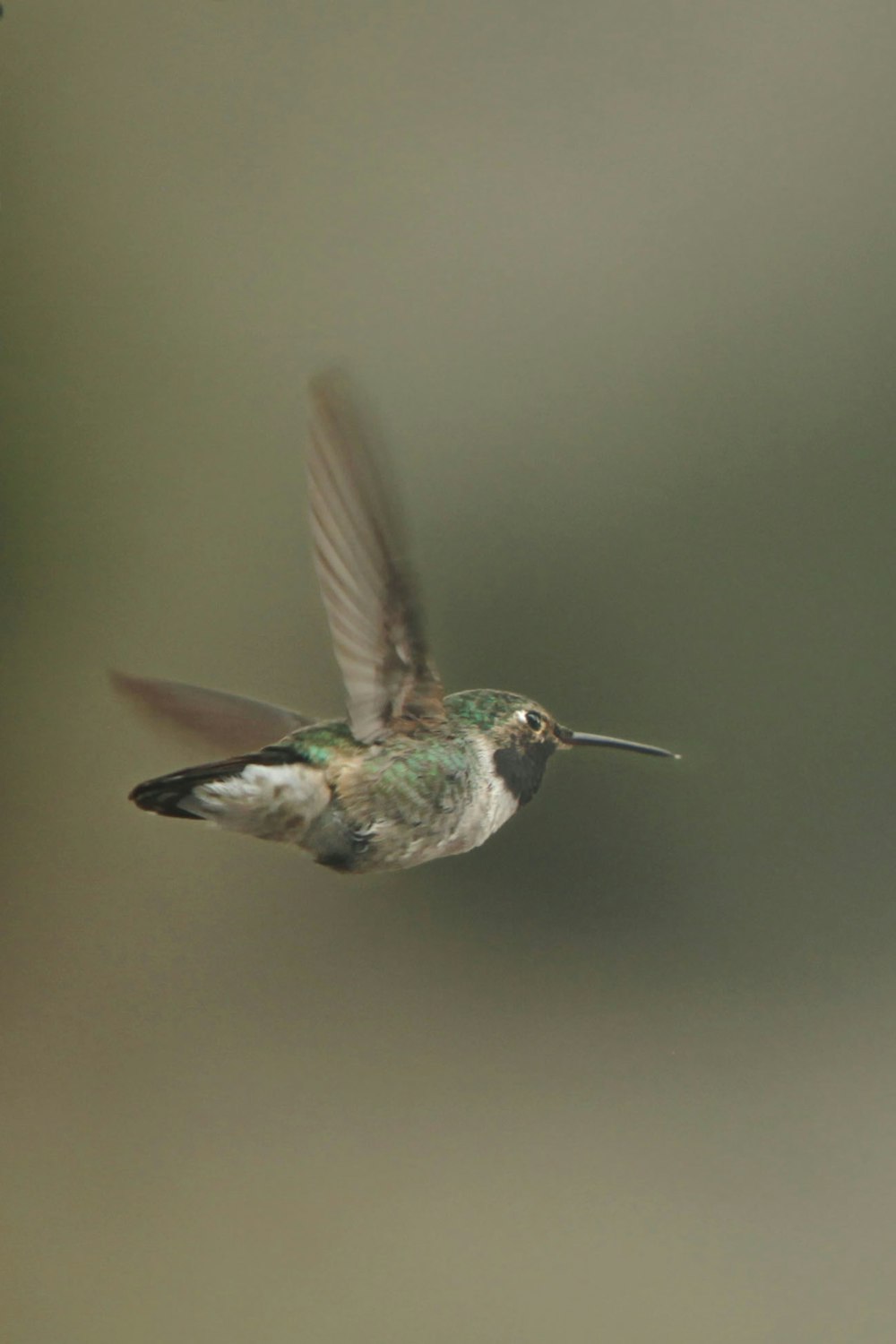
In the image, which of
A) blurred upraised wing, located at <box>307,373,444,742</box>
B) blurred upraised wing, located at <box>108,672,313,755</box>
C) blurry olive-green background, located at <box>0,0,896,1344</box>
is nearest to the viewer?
blurred upraised wing, located at <box>307,373,444,742</box>

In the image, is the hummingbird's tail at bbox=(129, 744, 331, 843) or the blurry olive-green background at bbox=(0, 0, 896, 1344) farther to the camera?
the blurry olive-green background at bbox=(0, 0, 896, 1344)

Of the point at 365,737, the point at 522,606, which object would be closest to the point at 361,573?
the point at 365,737

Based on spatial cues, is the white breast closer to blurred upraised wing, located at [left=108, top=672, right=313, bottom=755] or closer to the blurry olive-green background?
blurred upraised wing, located at [left=108, top=672, right=313, bottom=755]

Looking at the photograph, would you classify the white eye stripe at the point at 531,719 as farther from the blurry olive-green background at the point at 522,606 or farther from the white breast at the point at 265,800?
the blurry olive-green background at the point at 522,606

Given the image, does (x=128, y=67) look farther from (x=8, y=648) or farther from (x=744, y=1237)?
(x=744, y=1237)

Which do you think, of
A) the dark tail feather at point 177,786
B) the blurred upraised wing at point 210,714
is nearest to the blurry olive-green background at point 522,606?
the blurred upraised wing at point 210,714

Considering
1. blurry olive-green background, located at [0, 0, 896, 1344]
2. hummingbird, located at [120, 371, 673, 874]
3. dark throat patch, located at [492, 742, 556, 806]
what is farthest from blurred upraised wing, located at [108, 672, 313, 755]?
blurry olive-green background, located at [0, 0, 896, 1344]
